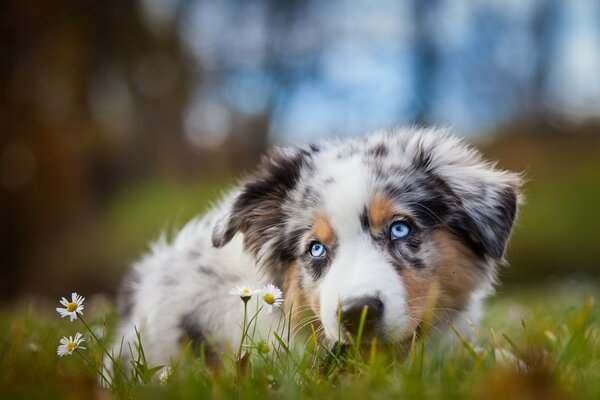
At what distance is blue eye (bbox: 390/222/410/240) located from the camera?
307 cm

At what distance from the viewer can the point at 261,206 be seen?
3.58 metres

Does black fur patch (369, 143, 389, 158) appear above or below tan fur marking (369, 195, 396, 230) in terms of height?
above

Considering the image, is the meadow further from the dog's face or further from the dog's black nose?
the dog's face

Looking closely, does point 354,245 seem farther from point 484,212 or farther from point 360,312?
point 484,212

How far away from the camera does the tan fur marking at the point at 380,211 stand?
120 inches

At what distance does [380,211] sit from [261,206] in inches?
30.4

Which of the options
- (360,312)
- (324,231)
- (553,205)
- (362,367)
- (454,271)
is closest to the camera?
(362,367)

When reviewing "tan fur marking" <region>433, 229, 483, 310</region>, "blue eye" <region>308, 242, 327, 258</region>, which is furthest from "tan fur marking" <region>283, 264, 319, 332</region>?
"tan fur marking" <region>433, 229, 483, 310</region>

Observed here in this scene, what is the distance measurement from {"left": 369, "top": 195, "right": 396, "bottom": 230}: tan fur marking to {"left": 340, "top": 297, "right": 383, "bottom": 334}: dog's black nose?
461 millimetres

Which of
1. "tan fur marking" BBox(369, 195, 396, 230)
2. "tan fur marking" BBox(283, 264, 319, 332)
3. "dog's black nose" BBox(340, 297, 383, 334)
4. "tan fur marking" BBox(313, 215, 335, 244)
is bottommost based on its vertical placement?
"tan fur marking" BBox(283, 264, 319, 332)

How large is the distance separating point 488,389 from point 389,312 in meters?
0.95

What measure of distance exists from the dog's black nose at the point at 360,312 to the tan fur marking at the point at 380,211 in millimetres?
461

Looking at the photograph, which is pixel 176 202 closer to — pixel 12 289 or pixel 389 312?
pixel 12 289

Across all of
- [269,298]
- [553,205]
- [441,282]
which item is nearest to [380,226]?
[441,282]
